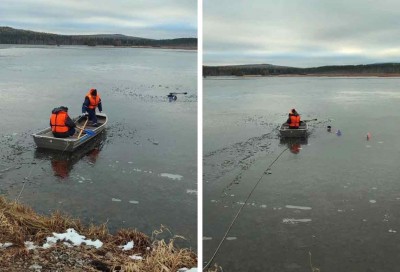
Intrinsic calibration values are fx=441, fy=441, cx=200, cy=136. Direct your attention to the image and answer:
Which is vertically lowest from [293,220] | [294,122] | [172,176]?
[293,220]

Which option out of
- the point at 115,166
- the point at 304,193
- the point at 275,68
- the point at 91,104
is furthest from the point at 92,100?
the point at 275,68

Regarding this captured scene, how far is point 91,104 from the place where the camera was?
6.25m

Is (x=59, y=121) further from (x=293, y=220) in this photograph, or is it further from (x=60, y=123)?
(x=293, y=220)

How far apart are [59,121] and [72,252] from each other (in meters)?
3.35

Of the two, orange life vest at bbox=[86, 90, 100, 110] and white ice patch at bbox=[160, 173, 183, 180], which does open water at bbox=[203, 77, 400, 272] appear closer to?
white ice patch at bbox=[160, 173, 183, 180]

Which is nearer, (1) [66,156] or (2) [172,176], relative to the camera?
(2) [172,176]

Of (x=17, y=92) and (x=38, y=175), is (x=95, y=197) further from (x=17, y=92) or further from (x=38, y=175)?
(x=17, y=92)

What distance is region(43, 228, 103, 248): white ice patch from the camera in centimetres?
232

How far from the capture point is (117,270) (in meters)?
2.07

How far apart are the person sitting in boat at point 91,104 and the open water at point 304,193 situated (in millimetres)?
1704

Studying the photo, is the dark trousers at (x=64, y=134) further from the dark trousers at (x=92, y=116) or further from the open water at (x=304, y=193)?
the open water at (x=304, y=193)

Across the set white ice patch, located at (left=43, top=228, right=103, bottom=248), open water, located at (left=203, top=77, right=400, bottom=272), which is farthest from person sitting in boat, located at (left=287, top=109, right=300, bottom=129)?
white ice patch, located at (left=43, top=228, right=103, bottom=248)

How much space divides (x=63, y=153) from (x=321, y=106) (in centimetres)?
704

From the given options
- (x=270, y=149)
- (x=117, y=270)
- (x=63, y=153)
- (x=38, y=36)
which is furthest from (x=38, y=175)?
(x=38, y=36)
